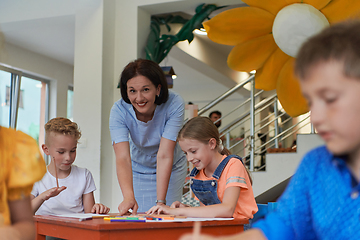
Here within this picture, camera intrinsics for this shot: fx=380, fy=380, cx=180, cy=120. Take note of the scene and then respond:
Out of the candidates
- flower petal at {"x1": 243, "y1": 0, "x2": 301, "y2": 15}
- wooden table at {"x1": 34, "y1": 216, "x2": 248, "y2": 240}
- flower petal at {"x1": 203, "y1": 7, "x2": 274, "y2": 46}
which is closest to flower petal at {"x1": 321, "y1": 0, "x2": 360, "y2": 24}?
flower petal at {"x1": 243, "y1": 0, "x2": 301, "y2": 15}

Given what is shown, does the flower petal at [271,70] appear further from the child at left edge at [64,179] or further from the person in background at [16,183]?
the person in background at [16,183]

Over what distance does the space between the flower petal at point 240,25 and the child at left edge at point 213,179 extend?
0.48 m

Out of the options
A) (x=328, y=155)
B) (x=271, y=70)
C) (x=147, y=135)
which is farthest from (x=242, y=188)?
(x=328, y=155)

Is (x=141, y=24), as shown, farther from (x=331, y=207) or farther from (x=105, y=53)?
(x=331, y=207)

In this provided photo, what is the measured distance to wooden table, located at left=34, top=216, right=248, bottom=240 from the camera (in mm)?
1069

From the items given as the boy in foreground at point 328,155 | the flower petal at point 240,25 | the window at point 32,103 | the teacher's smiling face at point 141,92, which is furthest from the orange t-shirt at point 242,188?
the window at point 32,103

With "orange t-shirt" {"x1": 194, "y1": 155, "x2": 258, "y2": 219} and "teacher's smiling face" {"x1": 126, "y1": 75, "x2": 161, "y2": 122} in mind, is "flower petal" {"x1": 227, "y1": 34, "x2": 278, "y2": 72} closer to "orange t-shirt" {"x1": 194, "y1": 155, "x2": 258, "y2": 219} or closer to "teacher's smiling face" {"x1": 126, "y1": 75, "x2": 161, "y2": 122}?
"teacher's smiling face" {"x1": 126, "y1": 75, "x2": 161, "y2": 122}

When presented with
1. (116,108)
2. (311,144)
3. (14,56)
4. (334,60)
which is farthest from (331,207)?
(14,56)

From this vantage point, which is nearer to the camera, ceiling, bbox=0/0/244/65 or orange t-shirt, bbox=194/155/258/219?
orange t-shirt, bbox=194/155/258/219

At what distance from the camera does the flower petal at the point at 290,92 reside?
1.89m

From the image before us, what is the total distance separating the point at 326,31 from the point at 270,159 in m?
2.83

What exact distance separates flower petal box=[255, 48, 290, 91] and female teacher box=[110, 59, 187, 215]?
0.46 meters

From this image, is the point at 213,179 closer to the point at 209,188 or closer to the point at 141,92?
the point at 209,188

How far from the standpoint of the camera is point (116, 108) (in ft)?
6.15
